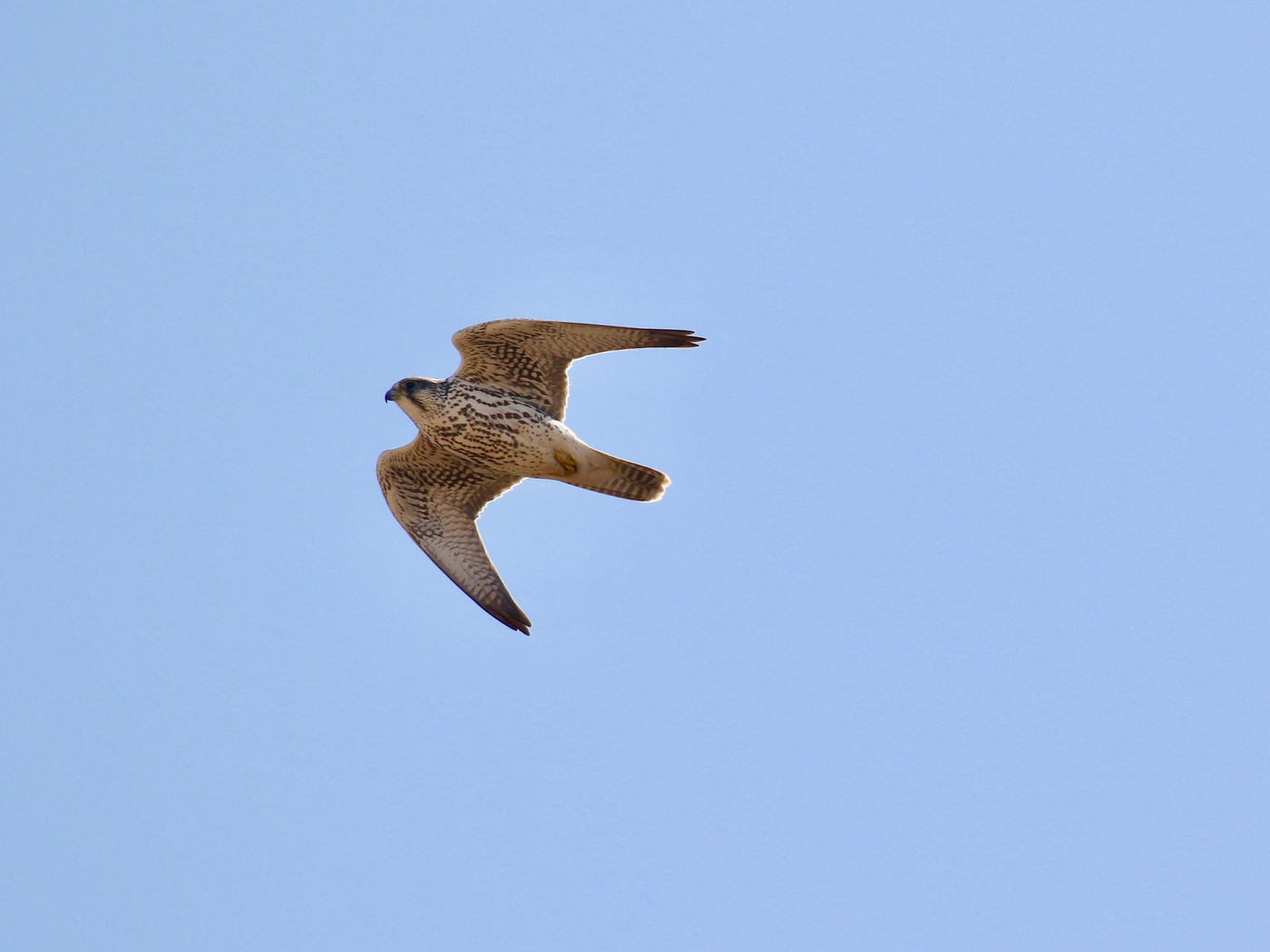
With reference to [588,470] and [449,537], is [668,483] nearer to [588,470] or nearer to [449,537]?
[588,470]

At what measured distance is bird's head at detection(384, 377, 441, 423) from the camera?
1088 cm

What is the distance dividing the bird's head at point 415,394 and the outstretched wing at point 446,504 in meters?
0.33

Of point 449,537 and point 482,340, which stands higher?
point 482,340

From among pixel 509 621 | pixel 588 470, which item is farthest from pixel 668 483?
pixel 509 621

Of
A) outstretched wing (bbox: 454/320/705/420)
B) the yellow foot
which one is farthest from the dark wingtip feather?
the yellow foot

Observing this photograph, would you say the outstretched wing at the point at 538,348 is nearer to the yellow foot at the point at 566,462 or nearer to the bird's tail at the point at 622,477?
the yellow foot at the point at 566,462

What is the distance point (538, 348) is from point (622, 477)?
1.07m

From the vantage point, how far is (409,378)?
10977 mm

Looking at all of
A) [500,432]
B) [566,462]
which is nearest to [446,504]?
[500,432]

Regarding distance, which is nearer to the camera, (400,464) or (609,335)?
(609,335)

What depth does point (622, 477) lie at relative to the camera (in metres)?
11.0

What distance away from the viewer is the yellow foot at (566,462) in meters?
10.8

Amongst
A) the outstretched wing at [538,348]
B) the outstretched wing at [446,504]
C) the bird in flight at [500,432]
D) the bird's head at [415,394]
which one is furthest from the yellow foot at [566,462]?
the bird's head at [415,394]

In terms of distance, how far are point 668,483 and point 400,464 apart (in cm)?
199
